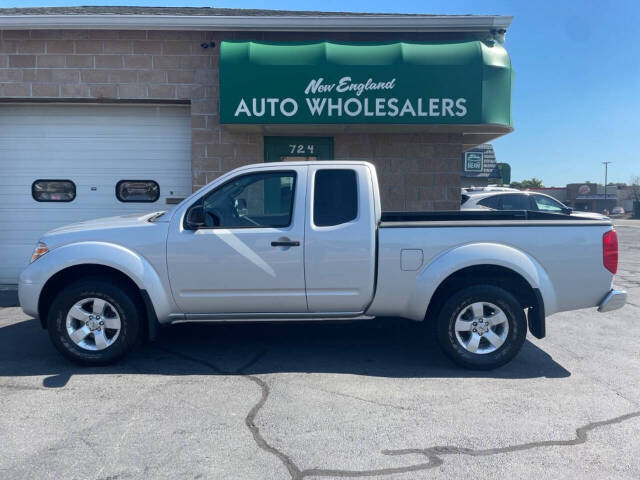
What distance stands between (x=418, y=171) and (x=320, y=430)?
648 cm

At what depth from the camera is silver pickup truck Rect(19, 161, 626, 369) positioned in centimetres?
530

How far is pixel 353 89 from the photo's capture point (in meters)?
8.67

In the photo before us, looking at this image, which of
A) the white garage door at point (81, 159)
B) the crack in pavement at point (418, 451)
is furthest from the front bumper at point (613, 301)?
the white garage door at point (81, 159)

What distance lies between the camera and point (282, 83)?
8641mm

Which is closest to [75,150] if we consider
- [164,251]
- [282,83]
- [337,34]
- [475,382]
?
[282,83]

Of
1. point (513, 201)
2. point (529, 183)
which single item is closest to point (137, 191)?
point (513, 201)

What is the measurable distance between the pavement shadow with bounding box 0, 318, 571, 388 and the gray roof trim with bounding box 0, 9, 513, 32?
5079mm

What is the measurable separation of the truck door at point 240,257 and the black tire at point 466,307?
1.34m

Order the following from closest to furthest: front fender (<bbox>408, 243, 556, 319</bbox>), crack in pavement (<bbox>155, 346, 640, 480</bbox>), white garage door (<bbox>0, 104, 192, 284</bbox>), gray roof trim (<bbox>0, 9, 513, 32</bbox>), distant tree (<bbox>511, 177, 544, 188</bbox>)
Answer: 1. crack in pavement (<bbox>155, 346, 640, 480</bbox>)
2. front fender (<bbox>408, 243, 556, 319</bbox>)
3. gray roof trim (<bbox>0, 9, 513, 32</bbox>)
4. white garage door (<bbox>0, 104, 192, 284</bbox>)
5. distant tree (<bbox>511, 177, 544, 188</bbox>)

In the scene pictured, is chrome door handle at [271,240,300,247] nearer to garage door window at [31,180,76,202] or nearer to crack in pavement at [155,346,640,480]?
crack in pavement at [155,346,640,480]

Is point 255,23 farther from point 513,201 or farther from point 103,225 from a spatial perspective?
point 513,201

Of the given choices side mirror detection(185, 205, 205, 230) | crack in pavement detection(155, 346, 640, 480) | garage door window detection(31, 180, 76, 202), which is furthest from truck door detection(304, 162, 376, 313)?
garage door window detection(31, 180, 76, 202)

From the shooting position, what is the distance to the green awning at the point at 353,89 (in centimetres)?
864

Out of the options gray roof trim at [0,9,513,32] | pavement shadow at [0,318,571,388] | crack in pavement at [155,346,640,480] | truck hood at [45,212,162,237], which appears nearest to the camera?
crack in pavement at [155,346,640,480]
